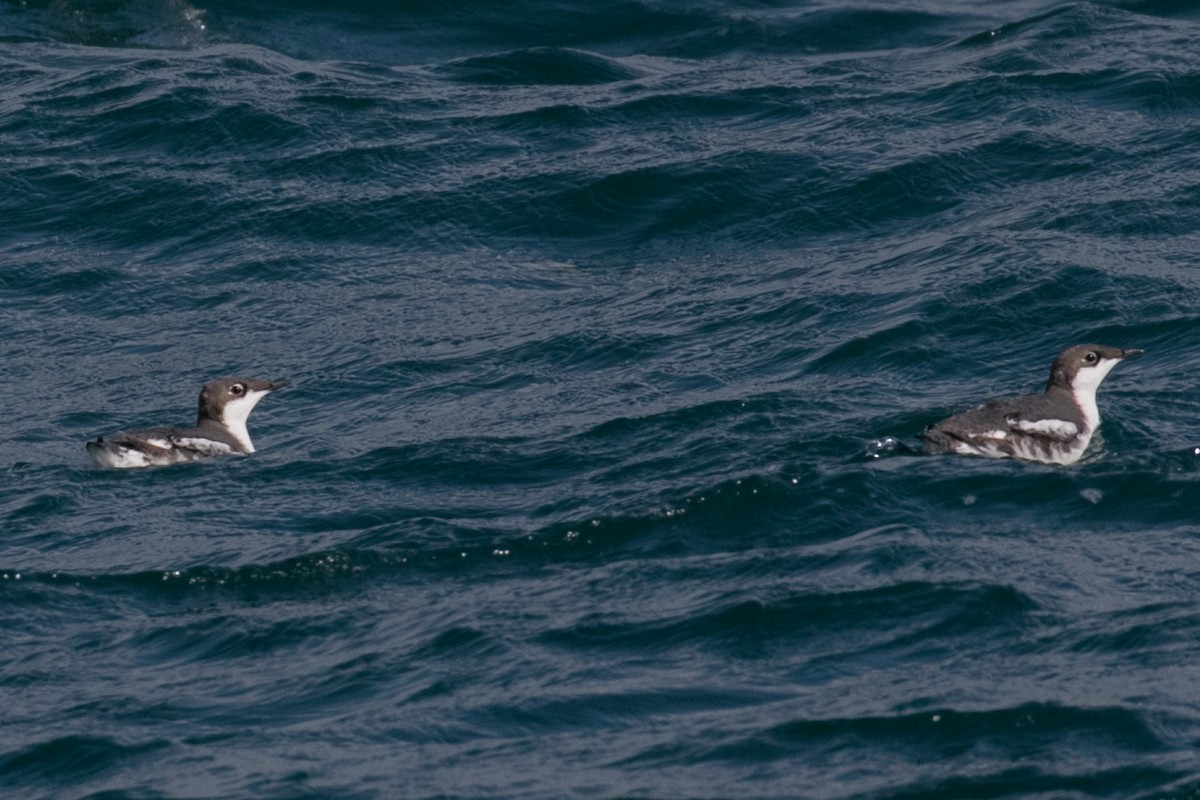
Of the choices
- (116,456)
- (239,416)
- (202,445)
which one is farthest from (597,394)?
(116,456)

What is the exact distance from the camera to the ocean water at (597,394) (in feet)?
33.7

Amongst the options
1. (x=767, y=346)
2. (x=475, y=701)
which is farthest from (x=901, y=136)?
(x=475, y=701)

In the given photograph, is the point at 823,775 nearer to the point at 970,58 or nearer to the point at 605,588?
the point at 605,588

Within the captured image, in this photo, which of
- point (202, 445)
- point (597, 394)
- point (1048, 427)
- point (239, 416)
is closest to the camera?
point (1048, 427)

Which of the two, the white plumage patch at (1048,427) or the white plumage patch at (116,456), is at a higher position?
the white plumage patch at (1048,427)

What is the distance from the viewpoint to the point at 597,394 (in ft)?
52.1

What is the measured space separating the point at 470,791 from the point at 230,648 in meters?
2.40

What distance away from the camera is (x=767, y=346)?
16719 mm

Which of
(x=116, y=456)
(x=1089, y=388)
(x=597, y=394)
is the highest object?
(x=1089, y=388)

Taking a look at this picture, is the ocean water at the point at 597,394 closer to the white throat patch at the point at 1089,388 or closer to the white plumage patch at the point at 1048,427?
the white throat patch at the point at 1089,388

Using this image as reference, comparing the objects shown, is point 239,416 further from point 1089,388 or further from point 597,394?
point 1089,388

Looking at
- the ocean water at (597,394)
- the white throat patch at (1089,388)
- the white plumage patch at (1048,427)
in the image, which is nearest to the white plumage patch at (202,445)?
the ocean water at (597,394)

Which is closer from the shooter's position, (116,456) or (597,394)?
(116,456)

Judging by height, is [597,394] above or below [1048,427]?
below
